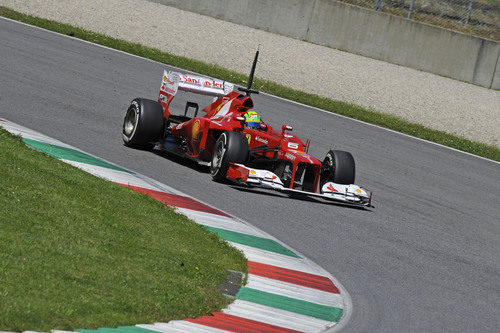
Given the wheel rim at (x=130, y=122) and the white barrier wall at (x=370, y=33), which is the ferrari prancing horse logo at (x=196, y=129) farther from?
the white barrier wall at (x=370, y=33)

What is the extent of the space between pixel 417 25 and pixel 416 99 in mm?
3414

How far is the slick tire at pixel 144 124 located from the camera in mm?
13227

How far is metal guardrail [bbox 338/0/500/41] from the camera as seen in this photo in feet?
84.6

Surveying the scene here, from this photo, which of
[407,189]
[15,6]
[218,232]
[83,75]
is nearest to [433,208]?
[407,189]

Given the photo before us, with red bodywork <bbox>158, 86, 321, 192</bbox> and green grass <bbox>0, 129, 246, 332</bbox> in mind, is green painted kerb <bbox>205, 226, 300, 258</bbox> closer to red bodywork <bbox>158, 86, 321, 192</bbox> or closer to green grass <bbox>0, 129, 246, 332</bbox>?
green grass <bbox>0, 129, 246, 332</bbox>

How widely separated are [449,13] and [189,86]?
14.2m

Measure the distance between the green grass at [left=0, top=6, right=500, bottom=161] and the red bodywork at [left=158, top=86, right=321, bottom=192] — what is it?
23.7 ft

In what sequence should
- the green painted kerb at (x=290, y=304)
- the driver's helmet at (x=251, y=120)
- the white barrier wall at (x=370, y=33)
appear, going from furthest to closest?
the white barrier wall at (x=370, y=33), the driver's helmet at (x=251, y=120), the green painted kerb at (x=290, y=304)

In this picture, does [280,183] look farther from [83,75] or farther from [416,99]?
[416,99]

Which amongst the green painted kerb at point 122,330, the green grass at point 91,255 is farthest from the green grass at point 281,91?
the green painted kerb at point 122,330

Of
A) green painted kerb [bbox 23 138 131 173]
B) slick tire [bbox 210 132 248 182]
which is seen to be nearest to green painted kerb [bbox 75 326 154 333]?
green painted kerb [bbox 23 138 131 173]

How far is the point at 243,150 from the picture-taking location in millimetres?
12008

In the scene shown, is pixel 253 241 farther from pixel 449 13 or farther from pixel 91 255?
pixel 449 13

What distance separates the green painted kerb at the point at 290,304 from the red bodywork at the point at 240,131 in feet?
14.0
